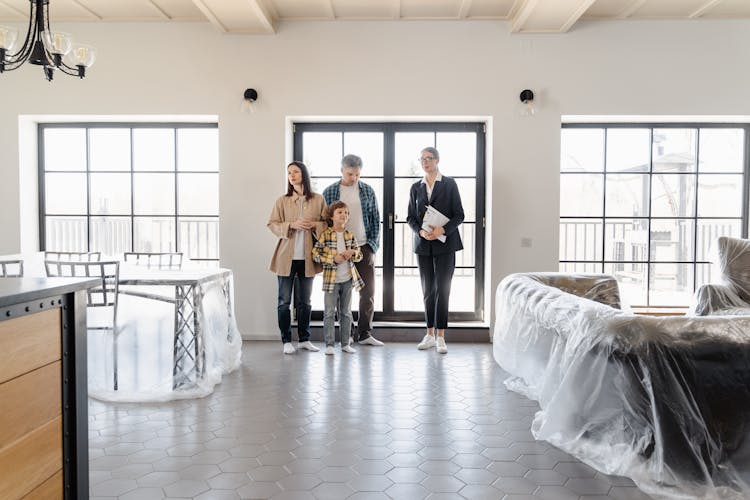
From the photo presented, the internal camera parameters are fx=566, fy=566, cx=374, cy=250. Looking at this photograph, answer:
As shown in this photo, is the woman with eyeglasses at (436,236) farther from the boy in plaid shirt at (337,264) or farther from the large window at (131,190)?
the large window at (131,190)

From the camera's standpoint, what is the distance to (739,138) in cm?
502

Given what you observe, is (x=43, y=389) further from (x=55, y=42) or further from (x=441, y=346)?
(x=441, y=346)

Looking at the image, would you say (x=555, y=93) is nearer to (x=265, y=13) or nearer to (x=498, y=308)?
(x=498, y=308)

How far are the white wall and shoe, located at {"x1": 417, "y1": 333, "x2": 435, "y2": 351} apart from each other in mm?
784

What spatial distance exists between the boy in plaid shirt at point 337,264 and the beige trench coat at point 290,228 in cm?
7

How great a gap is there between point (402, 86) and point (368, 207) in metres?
1.14

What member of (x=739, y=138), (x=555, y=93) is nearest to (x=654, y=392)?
(x=555, y=93)

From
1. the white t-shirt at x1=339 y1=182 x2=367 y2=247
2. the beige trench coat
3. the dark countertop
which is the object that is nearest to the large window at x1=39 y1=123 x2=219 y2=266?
the beige trench coat

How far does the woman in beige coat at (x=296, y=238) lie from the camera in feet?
13.5

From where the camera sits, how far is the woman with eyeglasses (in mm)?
4285

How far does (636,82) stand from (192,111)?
3743 mm

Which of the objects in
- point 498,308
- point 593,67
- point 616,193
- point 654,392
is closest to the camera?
point 654,392

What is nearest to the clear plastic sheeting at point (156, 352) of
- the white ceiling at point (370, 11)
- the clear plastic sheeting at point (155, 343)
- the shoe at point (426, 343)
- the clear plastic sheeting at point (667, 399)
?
the clear plastic sheeting at point (155, 343)

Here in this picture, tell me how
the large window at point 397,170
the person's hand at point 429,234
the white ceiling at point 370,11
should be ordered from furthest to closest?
the large window at point 397,170
the white ceiling at point 370,11
the person's hand at point 429,234
